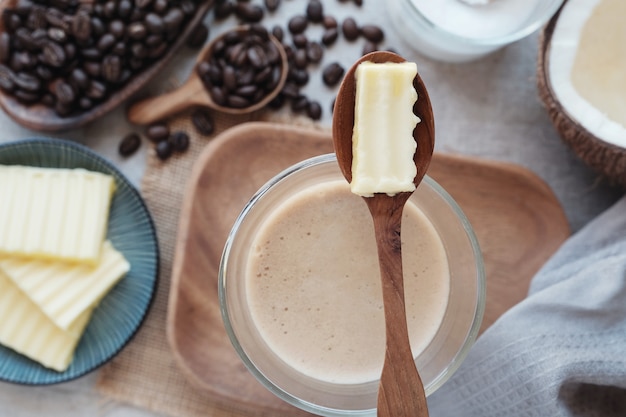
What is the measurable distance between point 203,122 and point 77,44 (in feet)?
1.18

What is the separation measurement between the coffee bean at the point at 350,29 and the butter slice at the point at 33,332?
37.2 inches

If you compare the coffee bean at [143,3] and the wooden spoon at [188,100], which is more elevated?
the coffee bean at [143,3]

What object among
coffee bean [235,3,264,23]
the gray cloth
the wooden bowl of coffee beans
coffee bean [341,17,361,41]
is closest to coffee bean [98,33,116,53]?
the wooden bowl of coffee beans

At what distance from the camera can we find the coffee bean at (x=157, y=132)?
1678mm

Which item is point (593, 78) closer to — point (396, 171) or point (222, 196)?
point (396, 171)

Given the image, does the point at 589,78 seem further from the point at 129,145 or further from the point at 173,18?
the point at 129,145

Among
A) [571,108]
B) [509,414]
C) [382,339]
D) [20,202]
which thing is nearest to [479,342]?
[509,414]

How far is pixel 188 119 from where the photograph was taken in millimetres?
Answer: 1719

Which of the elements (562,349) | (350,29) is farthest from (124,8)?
(562,349)

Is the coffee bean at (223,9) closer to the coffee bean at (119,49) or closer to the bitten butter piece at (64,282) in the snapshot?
the coffee bean at (119,49)

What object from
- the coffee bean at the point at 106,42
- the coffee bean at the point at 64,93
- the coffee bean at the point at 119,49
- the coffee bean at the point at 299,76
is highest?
the coffee bean at the point at 106,42

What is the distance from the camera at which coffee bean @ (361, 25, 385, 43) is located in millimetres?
1702

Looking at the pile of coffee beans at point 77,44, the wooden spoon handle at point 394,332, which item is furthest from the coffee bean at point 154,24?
the wooden spoon handle at point 394,332

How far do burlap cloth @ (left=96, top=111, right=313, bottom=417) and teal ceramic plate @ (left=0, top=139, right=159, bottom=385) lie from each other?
0.07 meters
